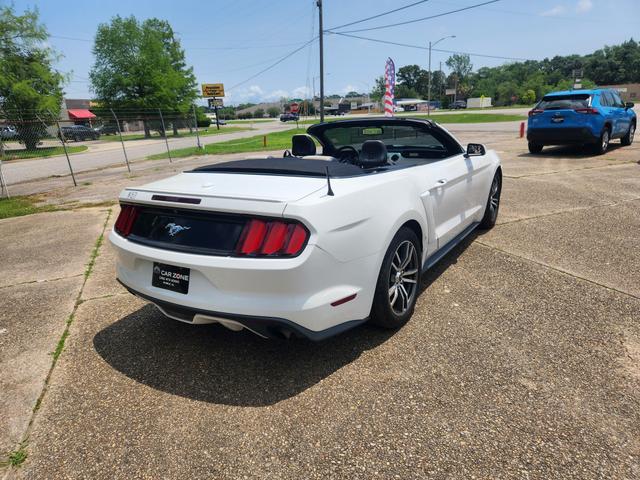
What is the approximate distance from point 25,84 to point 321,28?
887 inches

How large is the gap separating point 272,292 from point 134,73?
56810mm

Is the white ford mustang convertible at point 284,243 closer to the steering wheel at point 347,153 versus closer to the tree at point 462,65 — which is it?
the steering wheel at point 347,153

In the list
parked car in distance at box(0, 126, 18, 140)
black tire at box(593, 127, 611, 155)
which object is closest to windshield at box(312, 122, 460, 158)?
black tire at box(593, 127, 611, 155)

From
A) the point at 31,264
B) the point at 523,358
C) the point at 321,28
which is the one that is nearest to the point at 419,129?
the point at 523,358

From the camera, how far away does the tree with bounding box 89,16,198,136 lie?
Answer: 166ft

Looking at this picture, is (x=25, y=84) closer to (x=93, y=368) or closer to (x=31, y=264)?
(x=31, y=264)

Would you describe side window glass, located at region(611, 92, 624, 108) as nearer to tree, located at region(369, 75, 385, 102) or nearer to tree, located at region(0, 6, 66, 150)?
tree, located at region(0, 6, 66, 150)

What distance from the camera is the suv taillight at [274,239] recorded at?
227 centimetres

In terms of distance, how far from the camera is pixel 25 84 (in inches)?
1257

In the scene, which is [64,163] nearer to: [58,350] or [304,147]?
[304,147]

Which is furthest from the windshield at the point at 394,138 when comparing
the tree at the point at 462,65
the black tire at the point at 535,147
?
the tree at the point at 462,65

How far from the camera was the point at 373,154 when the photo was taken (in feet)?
10.6

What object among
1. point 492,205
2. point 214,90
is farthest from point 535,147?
point 214,90

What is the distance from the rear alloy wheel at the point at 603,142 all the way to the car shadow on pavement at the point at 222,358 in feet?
36.2
